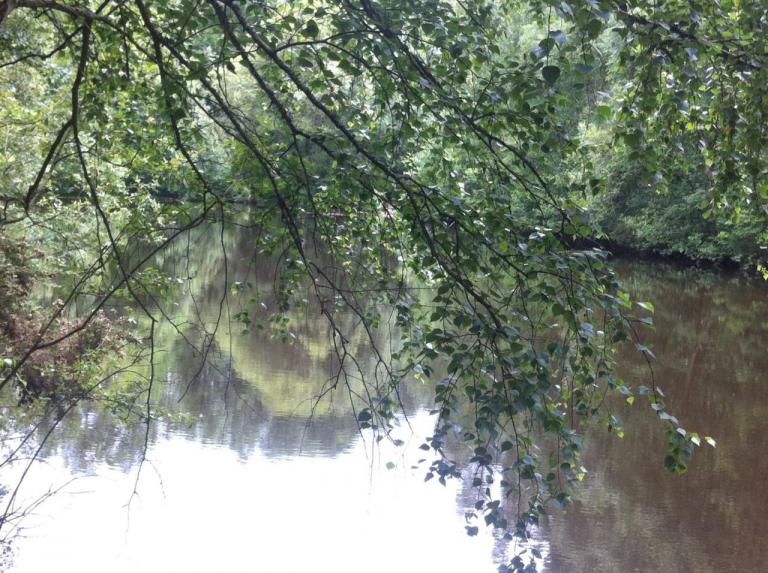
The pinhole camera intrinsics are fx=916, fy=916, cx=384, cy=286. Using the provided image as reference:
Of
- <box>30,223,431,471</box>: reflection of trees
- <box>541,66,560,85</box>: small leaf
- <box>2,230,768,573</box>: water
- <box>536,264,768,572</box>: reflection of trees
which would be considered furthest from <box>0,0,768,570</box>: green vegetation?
<box>536,264,768,572</box>: reflection of trees

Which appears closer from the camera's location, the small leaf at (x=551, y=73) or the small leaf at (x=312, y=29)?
the small leaf at (x=551, y=73)

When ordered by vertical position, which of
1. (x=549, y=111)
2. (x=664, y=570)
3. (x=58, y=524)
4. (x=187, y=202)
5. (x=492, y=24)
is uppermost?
(x=492, y=24)

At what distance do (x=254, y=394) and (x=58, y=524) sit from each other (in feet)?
12.7

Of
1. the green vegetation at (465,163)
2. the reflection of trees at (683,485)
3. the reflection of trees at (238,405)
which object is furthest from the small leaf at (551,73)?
the reflection of trees at (683,485)

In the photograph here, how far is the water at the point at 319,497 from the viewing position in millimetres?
6801

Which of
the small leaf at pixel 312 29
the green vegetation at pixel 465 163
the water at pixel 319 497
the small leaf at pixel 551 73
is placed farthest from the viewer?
the water at pixel 319 497

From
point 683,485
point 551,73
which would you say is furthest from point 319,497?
point 551,73

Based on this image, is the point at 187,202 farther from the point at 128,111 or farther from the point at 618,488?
the point at 618,488

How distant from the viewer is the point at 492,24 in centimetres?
361

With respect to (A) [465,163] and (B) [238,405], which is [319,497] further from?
(A) [465,163]

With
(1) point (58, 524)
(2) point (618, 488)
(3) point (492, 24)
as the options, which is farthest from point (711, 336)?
(3) point (492, 24)

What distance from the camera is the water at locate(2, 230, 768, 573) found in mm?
6801

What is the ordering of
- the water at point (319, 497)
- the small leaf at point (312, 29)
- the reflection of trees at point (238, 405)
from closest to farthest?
the small leaf at point (312, 29) < the water at point (319, 497) < the reflection of trees at point (238, 405)

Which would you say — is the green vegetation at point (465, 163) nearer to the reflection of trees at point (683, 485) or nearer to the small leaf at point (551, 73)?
the small leaf at point (551, 73)
